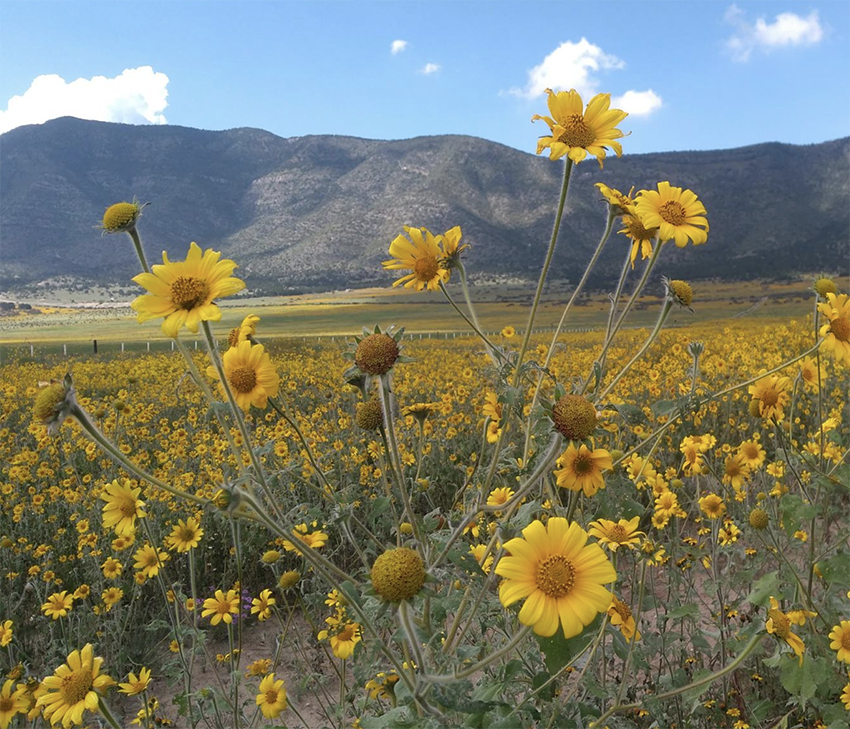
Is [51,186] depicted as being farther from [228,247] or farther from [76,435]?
[76,435]

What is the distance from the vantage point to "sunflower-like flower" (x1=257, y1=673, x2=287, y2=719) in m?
2.17

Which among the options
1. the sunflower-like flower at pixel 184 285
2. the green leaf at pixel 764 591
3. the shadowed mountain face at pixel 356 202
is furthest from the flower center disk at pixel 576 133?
the shadowed mountain face at pixel 356 202

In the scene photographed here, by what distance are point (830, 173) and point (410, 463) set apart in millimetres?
181430

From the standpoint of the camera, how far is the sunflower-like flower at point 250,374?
1.57 m

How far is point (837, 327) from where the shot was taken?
6.51 feet

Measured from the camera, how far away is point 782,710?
2705 mm

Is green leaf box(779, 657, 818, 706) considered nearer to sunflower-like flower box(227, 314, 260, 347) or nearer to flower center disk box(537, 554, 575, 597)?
flower center disk box(537, 554, 575, 597)

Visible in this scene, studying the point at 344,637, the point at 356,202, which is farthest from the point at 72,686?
the point at 356,202

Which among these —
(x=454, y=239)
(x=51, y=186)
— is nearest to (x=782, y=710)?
(x=454, y=239)

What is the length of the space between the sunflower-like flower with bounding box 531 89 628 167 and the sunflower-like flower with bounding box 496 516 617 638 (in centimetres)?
110

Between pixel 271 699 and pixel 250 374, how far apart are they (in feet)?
4.78

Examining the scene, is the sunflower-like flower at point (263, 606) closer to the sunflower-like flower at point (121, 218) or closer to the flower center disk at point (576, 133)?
the sunflower-like flower at point (121, 218)

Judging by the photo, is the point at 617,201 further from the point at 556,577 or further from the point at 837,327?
the point at 556,577

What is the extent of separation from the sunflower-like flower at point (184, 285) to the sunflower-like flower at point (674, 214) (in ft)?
3.83
